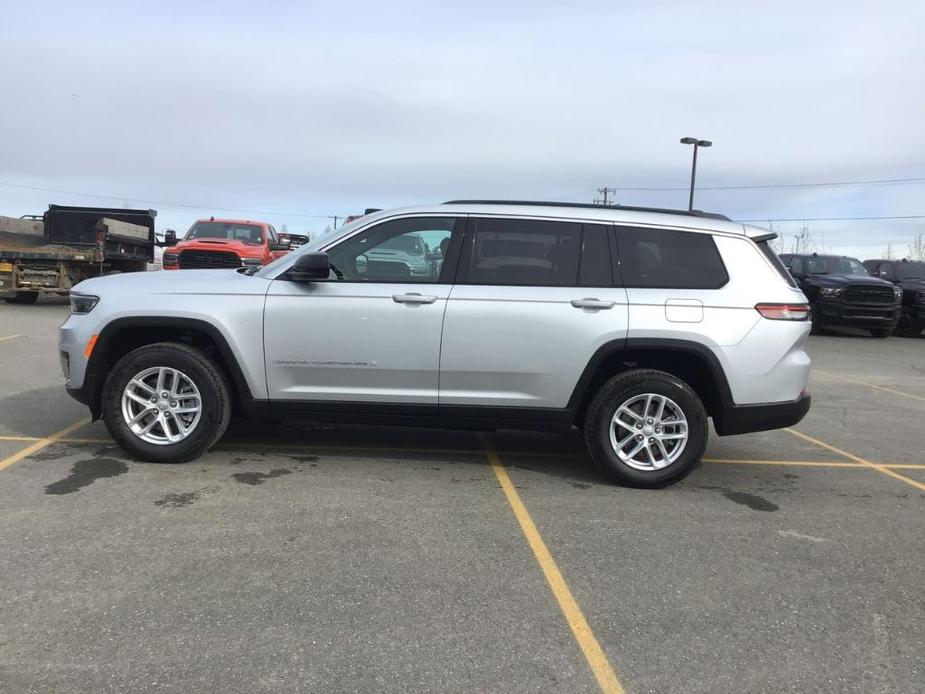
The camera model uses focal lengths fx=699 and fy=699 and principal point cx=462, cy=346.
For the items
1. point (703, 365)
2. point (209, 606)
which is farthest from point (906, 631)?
point (209, 606)

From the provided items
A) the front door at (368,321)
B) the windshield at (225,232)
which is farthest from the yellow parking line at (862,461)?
the windshield at (225,232)

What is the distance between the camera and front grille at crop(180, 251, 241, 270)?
1422 cm

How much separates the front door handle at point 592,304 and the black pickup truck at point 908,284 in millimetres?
16778

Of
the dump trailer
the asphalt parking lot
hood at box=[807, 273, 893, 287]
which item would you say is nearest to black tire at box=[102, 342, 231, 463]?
the asphalt parking lot

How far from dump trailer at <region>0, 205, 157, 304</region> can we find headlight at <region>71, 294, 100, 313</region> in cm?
1240

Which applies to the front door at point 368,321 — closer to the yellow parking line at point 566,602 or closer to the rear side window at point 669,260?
the yellow parking line at point 566,602

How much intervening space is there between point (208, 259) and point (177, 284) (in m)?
Answer: 9.98

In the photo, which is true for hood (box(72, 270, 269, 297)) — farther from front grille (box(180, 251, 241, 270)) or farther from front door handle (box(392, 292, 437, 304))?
front grille (box(180, 251, 241, 270))

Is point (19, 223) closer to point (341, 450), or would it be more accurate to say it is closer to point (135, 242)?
point (135, 242)

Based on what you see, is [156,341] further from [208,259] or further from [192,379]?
[208,259]

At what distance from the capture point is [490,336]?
473cm

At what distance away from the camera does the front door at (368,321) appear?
4773 mm

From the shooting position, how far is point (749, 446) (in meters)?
6.32

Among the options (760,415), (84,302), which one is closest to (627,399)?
(760,415)
